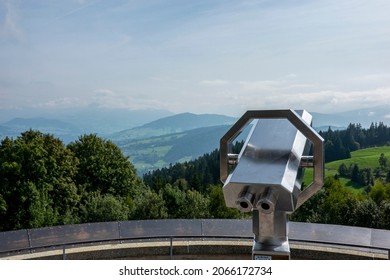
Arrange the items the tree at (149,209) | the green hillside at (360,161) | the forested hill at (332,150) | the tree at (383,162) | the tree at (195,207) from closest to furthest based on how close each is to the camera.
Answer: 1. the tree at (149,209)
2. the tree at (195,207)
3. the forested hill at (332,150)
4. the green hillside at (360,161)
5. the tree at (383,162)

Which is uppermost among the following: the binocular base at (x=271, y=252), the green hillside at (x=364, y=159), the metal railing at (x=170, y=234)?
the green hillside at (x=364, y=159)

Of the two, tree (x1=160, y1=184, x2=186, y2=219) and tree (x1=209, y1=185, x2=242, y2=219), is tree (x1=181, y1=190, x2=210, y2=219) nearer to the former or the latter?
tree (x1=209, y1=185, x2=242, y2=219)

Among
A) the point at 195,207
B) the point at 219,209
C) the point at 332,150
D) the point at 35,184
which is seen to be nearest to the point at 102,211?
the point at 35,184

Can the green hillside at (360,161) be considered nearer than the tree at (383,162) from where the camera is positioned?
Yes

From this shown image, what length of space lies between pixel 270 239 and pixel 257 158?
643 millimetres

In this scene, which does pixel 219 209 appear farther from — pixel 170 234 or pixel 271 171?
pixel 271 171

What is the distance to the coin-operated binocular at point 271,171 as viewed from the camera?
315 cm

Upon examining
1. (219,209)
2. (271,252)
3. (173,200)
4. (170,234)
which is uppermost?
(271,252)

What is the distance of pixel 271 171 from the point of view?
321cm

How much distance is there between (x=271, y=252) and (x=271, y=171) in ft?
2.17

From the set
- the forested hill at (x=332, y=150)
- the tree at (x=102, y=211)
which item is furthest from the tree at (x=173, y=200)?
the forested hill at (x=332, y=150)

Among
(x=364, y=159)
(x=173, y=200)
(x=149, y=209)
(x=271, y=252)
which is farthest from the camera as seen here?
(x=364, y=159)

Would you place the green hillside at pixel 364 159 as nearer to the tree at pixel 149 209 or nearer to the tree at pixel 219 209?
the tree at pixel 219 209

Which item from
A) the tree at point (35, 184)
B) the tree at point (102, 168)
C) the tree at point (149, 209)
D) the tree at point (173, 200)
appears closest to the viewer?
the tree at point (35, 184)
